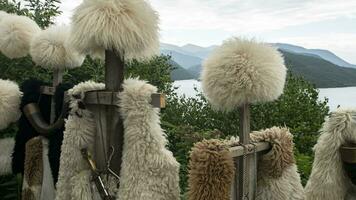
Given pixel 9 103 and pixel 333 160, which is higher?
pixel 9 103

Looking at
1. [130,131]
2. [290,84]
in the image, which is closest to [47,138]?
[130,131]

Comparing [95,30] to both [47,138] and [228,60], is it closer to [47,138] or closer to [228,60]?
[228,60]

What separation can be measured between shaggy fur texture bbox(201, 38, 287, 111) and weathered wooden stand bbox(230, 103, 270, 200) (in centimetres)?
10

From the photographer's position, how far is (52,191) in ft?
8.65

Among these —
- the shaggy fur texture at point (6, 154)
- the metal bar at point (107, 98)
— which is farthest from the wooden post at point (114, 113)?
the shaggy fur texture at point (6, 154)

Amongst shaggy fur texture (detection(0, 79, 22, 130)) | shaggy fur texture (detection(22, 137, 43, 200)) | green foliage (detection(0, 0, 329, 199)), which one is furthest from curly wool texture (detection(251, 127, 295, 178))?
green foliage (detection(0, 0, 329, 199))

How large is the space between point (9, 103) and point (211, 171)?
143 cm

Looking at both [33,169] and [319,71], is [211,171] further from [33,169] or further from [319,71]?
[319,71]

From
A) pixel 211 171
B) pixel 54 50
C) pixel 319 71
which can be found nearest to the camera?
pixel 211 171

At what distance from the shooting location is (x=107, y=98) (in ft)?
7.01

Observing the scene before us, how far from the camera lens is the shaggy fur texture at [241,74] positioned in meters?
2.00

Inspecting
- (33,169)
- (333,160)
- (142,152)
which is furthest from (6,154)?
(333,160)

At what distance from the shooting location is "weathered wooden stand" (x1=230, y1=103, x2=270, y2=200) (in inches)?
82.7

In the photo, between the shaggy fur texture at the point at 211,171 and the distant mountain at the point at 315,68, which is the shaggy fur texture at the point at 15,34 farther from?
the distant mountain at the point at 315,68
